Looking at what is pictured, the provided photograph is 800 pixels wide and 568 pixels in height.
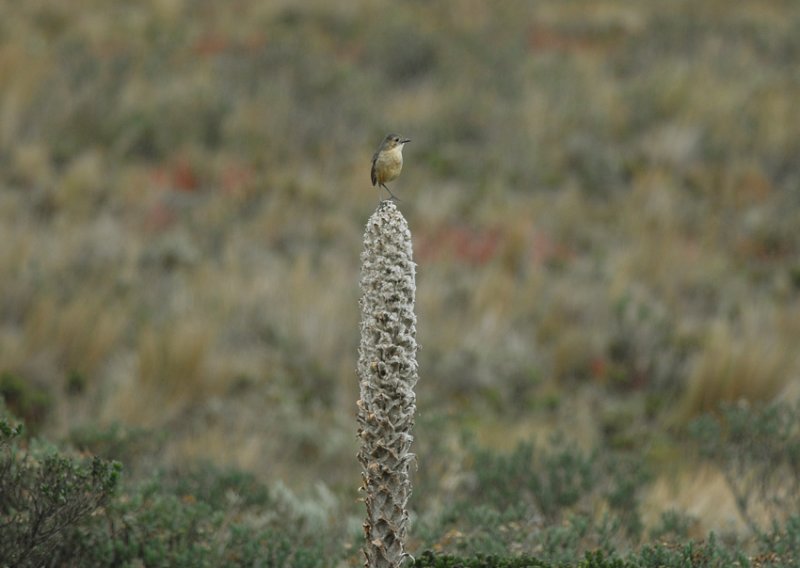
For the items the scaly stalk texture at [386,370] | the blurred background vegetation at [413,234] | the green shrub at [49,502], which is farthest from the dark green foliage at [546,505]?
the green shrub at [49,502]

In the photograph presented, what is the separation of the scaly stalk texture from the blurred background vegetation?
171cm

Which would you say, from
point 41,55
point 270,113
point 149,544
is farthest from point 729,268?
point 41,55

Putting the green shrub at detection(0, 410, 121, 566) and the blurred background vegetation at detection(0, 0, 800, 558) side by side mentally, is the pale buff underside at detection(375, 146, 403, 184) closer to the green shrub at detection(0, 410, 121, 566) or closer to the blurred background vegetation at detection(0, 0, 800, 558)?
the green shrub at detection(0, 410, 121, 566)

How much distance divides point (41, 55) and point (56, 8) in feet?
8.96

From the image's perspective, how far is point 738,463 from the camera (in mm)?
5883

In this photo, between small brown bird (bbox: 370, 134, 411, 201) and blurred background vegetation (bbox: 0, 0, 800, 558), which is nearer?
small brown bird (bbox: 370, 134, 411, 201)

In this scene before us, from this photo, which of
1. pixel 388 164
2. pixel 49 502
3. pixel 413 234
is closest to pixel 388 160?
pixel 388 164

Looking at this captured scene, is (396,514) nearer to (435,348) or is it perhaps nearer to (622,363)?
(435,348)

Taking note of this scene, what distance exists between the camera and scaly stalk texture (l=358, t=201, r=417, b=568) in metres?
2.79

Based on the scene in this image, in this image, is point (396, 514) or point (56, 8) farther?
point (56, 8)

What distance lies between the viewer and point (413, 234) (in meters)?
10.7

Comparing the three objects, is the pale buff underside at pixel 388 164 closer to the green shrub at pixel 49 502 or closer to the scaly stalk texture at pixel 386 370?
the scaly stalk texture at pixel 386 370

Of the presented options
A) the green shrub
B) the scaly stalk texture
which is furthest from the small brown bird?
the green shrub

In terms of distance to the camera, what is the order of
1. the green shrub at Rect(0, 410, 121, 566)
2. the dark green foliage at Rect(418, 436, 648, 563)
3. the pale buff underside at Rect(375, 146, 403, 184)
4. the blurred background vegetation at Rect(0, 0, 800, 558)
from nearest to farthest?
the pale buff underside at Rect(375, 146, 403, 184) < the green shrub at Rect(0, 410, 121, 566) < the dark green foliage at Rect(418, 436, 648, 563) < the blurred background vegetation at Rect(0, 0, 800, 558)
